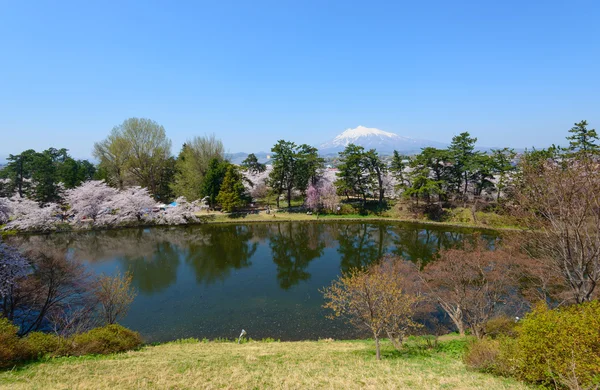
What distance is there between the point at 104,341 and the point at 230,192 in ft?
103

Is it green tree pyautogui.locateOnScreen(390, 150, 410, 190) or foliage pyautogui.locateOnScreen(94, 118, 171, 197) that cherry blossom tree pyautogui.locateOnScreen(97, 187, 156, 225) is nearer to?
foliage pyautogui.locateOnScreen(94, 118, 171, 197)

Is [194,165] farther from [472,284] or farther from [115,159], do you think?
[472,284]

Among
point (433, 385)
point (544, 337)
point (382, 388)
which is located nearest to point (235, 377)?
point (382, 388)

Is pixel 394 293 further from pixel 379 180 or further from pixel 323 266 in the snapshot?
pixel 379 180

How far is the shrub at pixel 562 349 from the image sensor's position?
6406 mm

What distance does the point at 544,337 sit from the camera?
284 inches

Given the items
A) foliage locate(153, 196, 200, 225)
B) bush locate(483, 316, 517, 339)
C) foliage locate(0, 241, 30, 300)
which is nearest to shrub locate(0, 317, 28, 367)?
foliage locate(0, 241, 30, 300)

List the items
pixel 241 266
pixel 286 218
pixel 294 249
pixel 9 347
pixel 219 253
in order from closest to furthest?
pixel 9 347, pixel 241 266, pixel 219 253, pixel 294 249, pixel 286 218

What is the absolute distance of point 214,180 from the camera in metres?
43.8

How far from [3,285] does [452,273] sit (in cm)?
2209

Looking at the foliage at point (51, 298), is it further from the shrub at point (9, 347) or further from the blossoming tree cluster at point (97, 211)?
the blossoming tree cluster at point (97, 211)

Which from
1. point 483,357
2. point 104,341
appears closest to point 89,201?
point 104,341

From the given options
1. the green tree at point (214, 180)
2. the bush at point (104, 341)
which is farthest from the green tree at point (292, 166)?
the bush at point (104, 341)

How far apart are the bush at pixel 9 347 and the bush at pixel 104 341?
153 centimetres
